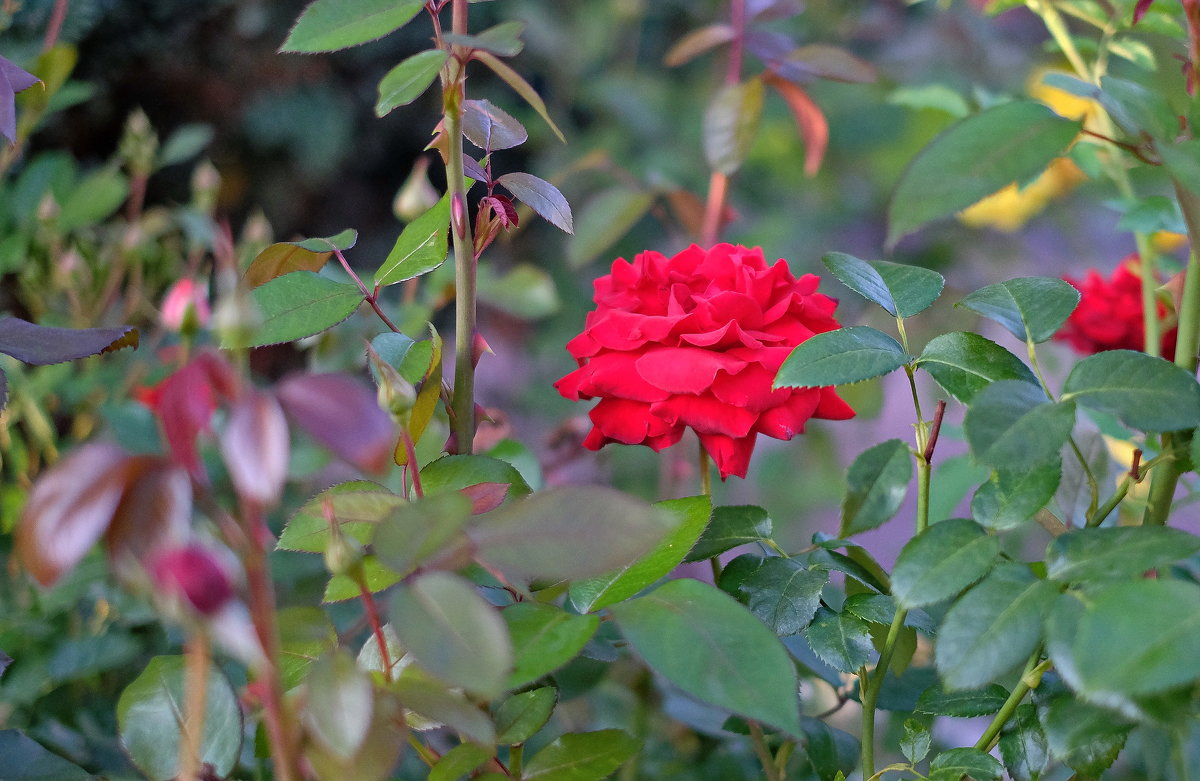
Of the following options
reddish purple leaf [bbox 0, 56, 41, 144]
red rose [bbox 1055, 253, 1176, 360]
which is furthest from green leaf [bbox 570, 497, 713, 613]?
red rose [bbox 1055, 253, 1176, 360]

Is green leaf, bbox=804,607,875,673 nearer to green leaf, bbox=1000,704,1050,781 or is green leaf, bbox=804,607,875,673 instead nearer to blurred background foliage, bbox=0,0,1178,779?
green leaf, bbox=1000,704,1050,781

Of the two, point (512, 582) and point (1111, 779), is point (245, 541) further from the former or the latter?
point (1111, 779)

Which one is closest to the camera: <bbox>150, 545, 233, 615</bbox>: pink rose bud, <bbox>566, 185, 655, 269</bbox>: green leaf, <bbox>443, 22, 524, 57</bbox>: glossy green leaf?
<bbox>150, 545, 233, 615</bbox>: pink rose bud

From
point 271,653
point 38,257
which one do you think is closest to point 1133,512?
point 271,653

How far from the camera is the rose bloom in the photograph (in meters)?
0.33

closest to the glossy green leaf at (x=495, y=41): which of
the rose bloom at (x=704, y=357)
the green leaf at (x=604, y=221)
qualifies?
the rose bloom at (x=704, y=357)

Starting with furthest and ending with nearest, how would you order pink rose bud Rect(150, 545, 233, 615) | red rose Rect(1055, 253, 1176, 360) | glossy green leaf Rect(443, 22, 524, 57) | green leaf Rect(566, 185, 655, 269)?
green leaf Rect(566, 185, 655, 269)
red rose Rect(1055, 253, 1176, 360)
glossy green leaf Rect(443, 22, 524, 57)
pink rose bud Rect(150, 545, 233, 615)

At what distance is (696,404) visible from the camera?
0.33m

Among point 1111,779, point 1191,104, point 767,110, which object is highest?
point 1191,104

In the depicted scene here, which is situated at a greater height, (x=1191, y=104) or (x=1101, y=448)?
(x=1191, y=104)

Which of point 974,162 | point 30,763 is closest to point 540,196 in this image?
point 974,162

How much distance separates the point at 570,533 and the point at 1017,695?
160 millimetres

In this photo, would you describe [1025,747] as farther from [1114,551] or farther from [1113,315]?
[1113,315]

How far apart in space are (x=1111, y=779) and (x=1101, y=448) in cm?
22
